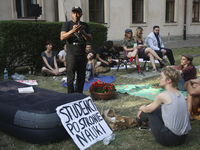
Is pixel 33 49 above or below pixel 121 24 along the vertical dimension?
below

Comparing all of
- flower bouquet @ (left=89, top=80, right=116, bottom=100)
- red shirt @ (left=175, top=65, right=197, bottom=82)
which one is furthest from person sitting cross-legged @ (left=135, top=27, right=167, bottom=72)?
flower bouquet @ (left=89, top=80, right=116, bottom=100)

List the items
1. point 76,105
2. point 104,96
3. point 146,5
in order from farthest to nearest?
point 146,5 → point 104,96 → point 76,105

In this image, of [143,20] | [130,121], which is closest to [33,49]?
[130,121]

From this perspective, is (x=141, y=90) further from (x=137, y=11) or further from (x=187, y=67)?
(x=137, y=11)

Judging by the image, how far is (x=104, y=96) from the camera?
5.60 m

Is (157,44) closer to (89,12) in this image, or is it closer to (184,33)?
(89,12)

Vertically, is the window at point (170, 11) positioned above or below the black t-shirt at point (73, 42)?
above

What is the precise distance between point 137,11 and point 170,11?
4282 mm

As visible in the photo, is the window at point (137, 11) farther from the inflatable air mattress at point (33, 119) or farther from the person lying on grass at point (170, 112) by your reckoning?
the person lying on grass at point (170, 112)

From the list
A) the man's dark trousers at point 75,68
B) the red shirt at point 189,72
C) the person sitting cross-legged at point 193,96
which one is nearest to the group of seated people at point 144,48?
the red shirt at point 189,72

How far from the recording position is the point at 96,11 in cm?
1630

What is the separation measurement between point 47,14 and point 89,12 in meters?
3.22

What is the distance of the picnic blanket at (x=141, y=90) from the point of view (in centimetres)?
609

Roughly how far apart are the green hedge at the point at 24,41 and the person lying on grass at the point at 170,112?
5.97m
